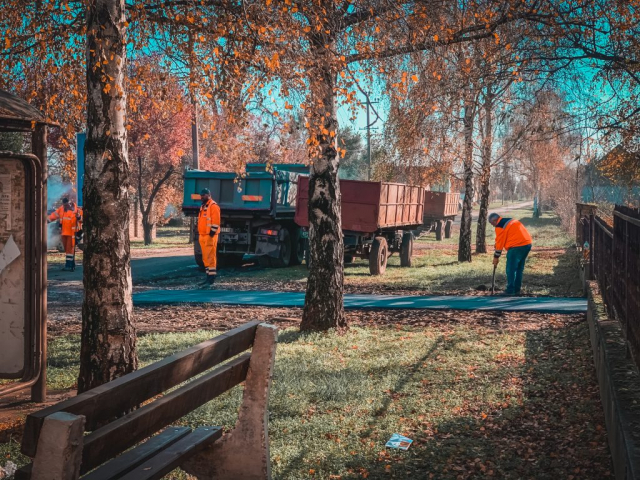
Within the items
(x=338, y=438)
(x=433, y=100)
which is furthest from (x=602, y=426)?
(x=433, y=100)

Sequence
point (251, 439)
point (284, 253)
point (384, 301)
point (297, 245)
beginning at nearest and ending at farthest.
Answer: point (251, 439) < point (384, 301) < point (284, 253) < point (297, 245)

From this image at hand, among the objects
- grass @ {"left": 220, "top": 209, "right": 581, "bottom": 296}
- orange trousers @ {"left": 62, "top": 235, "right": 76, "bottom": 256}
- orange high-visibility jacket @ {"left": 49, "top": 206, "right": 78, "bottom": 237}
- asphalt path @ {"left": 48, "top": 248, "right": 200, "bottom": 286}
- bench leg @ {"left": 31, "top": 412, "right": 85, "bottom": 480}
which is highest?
bench leg @ {"left": 31, "top": 412, "right": 85, "bottom": 480}

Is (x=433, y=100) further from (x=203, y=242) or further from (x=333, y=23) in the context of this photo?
(x=203, y=242)

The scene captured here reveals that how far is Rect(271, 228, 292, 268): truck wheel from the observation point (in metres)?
18.2

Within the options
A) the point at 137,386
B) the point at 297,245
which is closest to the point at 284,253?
the point at 297,245

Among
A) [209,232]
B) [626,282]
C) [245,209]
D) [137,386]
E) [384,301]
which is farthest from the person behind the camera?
[245,209]

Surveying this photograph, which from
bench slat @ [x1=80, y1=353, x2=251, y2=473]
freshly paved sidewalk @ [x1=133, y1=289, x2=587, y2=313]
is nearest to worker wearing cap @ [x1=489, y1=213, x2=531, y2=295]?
freshly paved sidewalk @ [x1=133, y1=289, x2=587, y2=313]

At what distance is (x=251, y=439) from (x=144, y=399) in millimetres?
1088

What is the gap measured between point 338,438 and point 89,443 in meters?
2.95

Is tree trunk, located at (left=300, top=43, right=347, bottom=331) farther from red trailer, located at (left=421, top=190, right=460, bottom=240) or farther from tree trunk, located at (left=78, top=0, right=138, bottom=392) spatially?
red trailer, located at (left=421, top=190, right=460, bottom=240)

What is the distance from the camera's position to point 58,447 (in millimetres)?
2107

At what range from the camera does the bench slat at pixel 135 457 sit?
8.90 ft

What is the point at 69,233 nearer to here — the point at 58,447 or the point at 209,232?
the point at 209,232

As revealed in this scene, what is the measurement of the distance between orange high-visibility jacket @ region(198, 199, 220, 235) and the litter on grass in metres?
9.72
